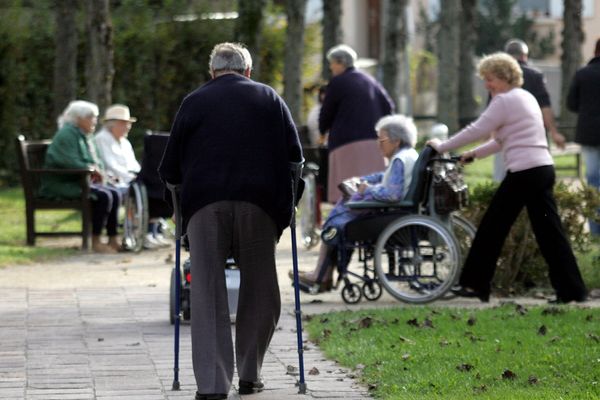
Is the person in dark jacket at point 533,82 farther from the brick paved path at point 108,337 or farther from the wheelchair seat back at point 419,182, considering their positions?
the wheelchair seat back at point 419,182

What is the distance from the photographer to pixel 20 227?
56.0 ft

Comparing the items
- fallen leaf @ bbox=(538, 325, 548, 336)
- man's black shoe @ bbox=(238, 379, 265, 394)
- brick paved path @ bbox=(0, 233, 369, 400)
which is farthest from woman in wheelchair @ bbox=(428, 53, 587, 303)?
man's black shoe @ bbox=(238, 379, 265, 394)

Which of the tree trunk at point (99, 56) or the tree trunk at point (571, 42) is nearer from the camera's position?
the tree trunk at point (99, 56)

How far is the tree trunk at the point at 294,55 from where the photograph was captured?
75.8ft

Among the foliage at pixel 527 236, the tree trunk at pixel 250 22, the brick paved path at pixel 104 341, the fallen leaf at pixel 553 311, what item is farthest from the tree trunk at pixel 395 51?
the fallen leaf at pixel 553 311

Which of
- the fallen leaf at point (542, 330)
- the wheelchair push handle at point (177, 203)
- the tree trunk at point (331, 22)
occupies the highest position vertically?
the tree trunk at point (331, 22)

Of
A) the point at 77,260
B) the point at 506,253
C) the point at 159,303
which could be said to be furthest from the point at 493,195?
the point at 77,260

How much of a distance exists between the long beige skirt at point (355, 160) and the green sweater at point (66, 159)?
2.40 meters

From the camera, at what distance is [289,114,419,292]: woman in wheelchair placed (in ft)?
35.2

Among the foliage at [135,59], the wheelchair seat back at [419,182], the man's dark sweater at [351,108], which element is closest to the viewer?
the wheelchair seat back at [419,182]

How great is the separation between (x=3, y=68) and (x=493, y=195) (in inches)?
547

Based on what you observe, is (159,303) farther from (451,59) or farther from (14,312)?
(451,59)

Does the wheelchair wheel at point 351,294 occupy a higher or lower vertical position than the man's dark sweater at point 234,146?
lower

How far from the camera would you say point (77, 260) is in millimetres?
13805
